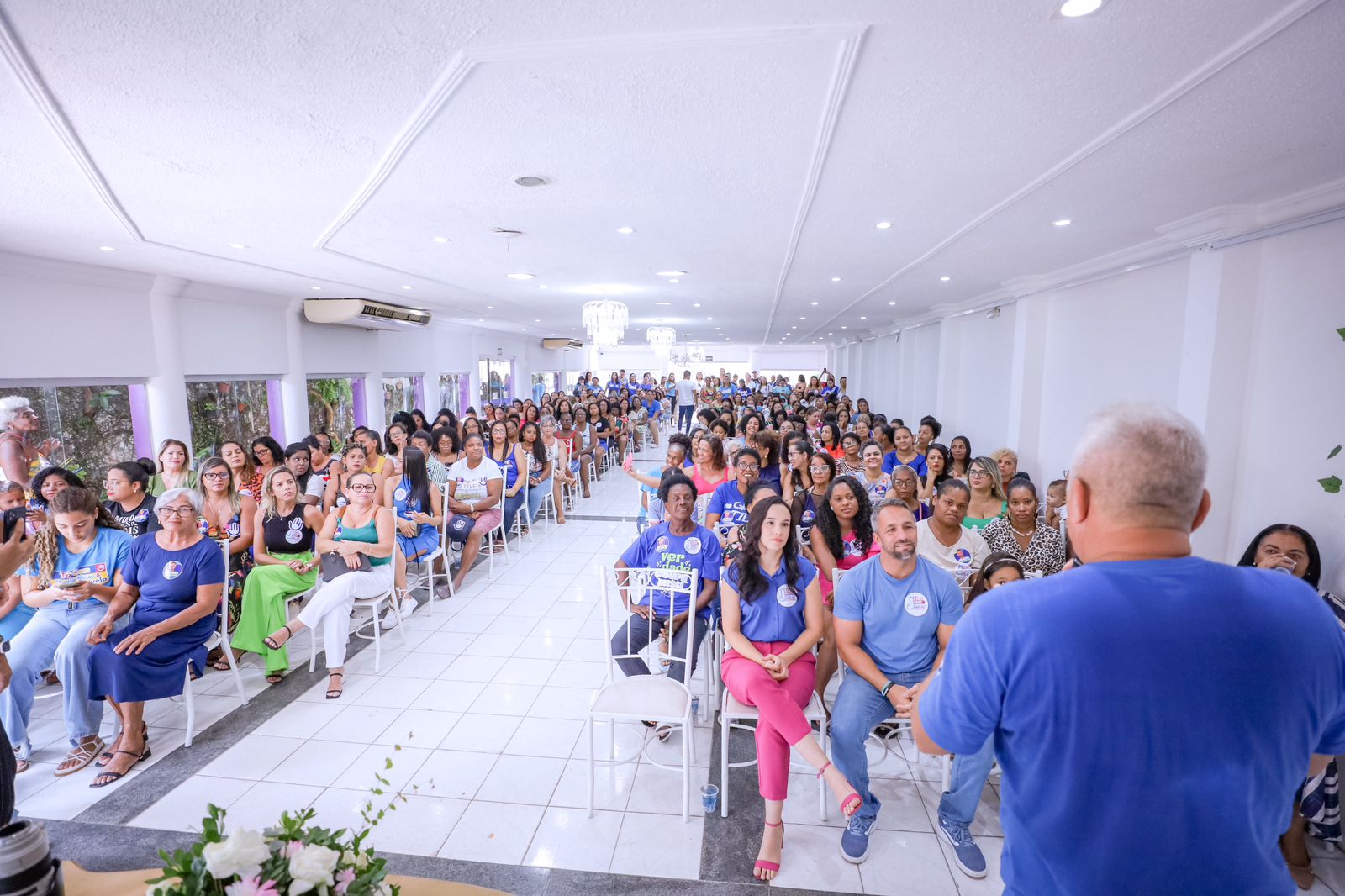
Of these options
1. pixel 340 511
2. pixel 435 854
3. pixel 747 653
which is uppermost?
pixel 340 511

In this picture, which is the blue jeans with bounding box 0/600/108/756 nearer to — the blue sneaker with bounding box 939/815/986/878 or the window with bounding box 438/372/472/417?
the blue sneaker with bounding box 939/815/986/878

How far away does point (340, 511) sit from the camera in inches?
160

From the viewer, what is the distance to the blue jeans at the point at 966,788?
7.60ft

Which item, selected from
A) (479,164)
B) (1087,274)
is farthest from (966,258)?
(479,164)

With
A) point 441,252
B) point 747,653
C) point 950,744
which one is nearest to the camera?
point 950,744

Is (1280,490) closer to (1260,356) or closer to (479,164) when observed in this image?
(1260,356)

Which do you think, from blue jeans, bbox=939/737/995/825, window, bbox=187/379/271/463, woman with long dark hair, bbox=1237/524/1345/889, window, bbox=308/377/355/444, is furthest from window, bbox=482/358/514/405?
woman with long dark hair, bbox=1237/524/1345/889

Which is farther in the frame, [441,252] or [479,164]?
[441,252]

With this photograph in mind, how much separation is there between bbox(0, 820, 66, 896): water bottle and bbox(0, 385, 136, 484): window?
543 centimetres

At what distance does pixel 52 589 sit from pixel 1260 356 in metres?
6.60

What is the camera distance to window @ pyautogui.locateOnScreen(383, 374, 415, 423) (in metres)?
10.7

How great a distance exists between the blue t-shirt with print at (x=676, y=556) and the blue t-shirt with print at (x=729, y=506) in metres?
0.83

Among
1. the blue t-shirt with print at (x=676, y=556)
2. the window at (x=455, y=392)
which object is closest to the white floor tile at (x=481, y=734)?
the blue t-shirt with print at (x=676, y=556)

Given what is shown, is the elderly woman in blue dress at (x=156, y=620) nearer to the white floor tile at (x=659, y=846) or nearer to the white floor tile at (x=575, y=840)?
the white floor tile at (x=575, y=840)
